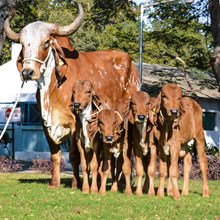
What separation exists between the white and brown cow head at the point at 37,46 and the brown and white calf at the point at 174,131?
101 inches

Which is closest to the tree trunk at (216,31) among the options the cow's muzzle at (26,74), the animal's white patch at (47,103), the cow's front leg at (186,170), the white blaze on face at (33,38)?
the cow's front leg at (186,170)

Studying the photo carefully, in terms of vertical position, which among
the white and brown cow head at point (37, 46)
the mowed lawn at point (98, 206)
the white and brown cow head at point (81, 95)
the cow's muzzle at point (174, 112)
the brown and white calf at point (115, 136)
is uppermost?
the white and brown cow head at point (37, 46)

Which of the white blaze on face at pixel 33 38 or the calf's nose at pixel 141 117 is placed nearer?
the calf's nose at pixel 141 117

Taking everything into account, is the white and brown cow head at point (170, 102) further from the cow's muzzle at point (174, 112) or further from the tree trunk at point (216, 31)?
the tree trunk at point (216, 31)

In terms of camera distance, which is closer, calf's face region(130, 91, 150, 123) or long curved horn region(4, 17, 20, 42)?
calf's face region(130, 91, 150, 123)

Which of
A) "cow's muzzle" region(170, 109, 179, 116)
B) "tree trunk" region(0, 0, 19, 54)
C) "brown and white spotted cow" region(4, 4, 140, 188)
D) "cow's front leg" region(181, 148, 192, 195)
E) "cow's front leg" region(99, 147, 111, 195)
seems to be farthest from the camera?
"tree trunk" region(0, 0, 19, 54)

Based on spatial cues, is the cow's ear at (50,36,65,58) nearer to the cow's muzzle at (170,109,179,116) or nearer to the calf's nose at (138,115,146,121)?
the calf's nose at (138,115,146,121)

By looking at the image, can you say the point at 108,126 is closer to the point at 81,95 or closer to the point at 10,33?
the point at 81,95

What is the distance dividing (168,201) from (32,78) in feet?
12.0

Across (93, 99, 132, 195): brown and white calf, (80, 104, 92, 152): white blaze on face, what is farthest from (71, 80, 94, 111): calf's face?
(93, 99, 132, 195): brown and white calf

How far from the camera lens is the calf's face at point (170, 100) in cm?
927

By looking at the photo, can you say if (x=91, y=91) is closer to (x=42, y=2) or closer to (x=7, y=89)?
(x=42, y=2)

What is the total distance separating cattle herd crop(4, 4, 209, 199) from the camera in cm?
975

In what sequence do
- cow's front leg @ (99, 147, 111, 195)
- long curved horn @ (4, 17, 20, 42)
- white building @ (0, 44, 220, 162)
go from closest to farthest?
1. cow's front leg @ (99, 147, 111, 195)
2. long curved horn @ (4, 17, 20, 42)
3. white building @ (0, 44, 220, 162)
